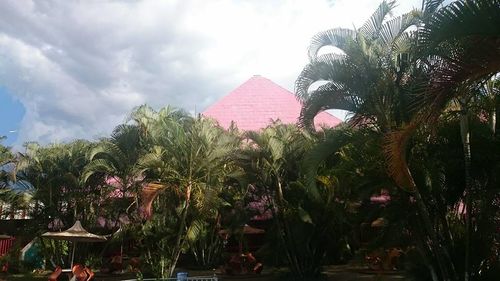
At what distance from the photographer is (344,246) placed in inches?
673

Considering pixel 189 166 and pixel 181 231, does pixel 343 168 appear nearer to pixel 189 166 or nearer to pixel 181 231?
pixel 189 166

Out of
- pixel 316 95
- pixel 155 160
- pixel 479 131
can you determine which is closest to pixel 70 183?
pixel 155 160

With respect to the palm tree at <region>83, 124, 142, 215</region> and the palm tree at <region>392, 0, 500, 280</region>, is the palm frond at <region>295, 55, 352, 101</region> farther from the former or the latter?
the palm tree at <region>83, 124, 142, 215</region>

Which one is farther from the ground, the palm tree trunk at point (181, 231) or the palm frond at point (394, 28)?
the palm frond at point (394, 28)

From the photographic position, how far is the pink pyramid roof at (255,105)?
32875mm

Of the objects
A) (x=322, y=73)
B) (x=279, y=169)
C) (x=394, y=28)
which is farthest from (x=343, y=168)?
(x=279, y=169)

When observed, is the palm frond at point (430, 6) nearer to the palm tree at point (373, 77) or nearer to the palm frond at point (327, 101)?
the palm tree at point (373, 77)

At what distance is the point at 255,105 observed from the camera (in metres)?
34.0

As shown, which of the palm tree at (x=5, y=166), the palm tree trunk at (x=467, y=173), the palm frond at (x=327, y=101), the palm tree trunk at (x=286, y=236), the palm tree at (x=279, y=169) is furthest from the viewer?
the palm tree at (x=5, y=166)

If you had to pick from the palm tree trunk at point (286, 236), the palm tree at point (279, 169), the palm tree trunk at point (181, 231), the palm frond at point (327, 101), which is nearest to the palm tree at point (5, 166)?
the palm tree trunk at point (181, 231)

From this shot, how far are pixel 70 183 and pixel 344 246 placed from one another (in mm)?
10136

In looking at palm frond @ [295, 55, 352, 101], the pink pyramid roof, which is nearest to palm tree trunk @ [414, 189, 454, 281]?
palm frond @ [295, 55, 352, 101]

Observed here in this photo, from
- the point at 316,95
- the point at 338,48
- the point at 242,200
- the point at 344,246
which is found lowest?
the point at 344,246

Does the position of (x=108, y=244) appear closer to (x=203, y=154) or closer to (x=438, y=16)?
(x=203, y=154)
